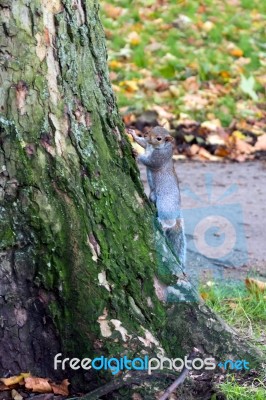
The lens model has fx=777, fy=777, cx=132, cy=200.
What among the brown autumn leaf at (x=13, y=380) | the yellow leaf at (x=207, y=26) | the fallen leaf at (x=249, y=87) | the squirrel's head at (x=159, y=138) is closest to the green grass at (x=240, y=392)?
the brown autumn leaf at (x=13, y=380)

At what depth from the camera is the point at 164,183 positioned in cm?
353

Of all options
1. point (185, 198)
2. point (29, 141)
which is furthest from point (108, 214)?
point (185, 198)

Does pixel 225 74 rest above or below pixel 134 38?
below

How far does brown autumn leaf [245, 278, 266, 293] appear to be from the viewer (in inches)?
153

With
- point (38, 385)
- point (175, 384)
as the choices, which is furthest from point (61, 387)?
point (175, 384)

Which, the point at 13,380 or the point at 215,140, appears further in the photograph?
the point at 215,140

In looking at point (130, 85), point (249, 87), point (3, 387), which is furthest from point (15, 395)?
point (249, 87)

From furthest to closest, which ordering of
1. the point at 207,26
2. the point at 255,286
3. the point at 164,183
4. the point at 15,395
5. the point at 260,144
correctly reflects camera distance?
the point at 207,26 < the point at 260,144 < the point at 255,286 < the point at 164,183 < the point at 15,395

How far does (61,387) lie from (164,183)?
3.70 feet

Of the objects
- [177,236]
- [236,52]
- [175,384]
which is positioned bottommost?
[175,384]

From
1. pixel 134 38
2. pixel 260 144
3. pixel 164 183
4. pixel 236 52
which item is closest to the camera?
pixel 164 183

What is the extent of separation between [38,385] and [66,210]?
2.09 ft

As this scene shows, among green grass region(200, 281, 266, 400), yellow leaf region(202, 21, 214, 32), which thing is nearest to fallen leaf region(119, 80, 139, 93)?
yellow leaf region(202, 21, 214, 32)

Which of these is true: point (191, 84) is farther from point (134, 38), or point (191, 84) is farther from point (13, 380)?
point (13, 380)
